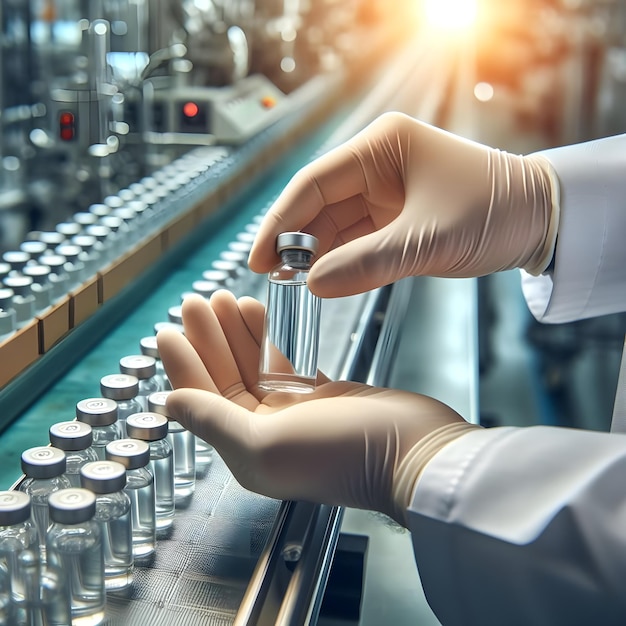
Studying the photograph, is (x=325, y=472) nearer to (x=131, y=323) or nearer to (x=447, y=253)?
(x=447, y=253)

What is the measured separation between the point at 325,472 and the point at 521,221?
0.51 m

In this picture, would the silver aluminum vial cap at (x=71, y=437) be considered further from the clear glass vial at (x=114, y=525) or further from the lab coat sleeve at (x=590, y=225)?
the lab coat sleeve at (x=590, y=225)

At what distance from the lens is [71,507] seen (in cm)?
75

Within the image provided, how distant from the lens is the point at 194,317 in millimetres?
1102

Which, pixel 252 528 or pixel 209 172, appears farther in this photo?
pixel 209 172

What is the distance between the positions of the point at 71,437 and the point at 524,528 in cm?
48

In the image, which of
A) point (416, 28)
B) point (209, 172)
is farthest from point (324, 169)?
point (416, 28)

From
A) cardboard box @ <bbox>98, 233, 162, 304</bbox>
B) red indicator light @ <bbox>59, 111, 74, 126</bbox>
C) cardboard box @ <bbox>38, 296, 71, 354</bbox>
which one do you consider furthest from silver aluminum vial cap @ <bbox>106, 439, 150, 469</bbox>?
red indicator light @ <bbox>59, 111, 74, 126</bbox>

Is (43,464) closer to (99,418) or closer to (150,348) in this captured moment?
(99,418)

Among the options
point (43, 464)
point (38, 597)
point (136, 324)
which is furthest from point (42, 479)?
point (136, 324)

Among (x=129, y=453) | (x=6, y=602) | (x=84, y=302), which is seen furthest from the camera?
(x=84, y=302)

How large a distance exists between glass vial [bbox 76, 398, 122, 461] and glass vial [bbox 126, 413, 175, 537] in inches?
1.0

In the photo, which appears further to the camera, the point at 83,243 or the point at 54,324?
the point at 83,243

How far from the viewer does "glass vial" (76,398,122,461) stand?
0.96m
